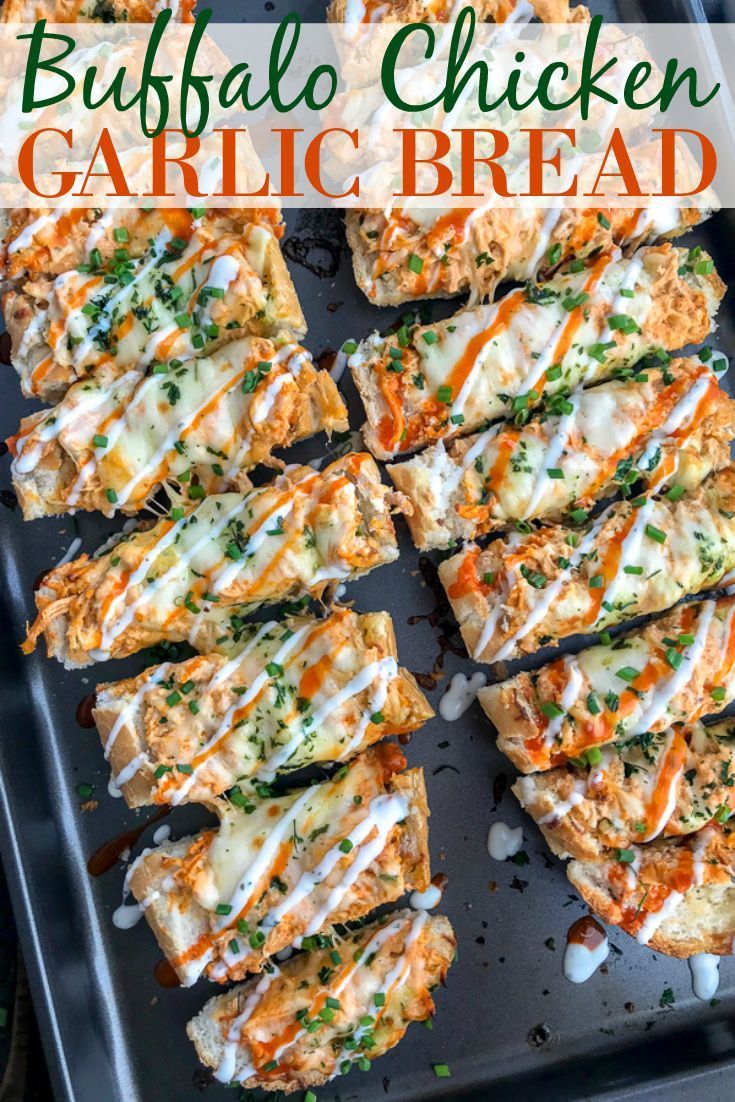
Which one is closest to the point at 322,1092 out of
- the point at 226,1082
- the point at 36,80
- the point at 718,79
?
the point at 226,1082

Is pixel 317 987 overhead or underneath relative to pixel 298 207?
underneath

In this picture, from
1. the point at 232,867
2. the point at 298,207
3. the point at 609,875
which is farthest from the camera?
the point at 298,207

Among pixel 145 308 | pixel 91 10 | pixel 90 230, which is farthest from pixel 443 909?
pixel 91 10

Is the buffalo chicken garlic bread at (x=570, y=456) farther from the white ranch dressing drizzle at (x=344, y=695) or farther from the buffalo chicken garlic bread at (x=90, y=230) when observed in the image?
the buffalo chicken garlic bread at (x=90, y=230)

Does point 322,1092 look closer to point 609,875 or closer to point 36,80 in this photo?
point 609,875

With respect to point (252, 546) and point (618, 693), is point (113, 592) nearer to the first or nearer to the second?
point (252, 546)

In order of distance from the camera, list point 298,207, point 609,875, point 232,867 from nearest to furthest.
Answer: point 232,867, point 609,875, point 298,207
